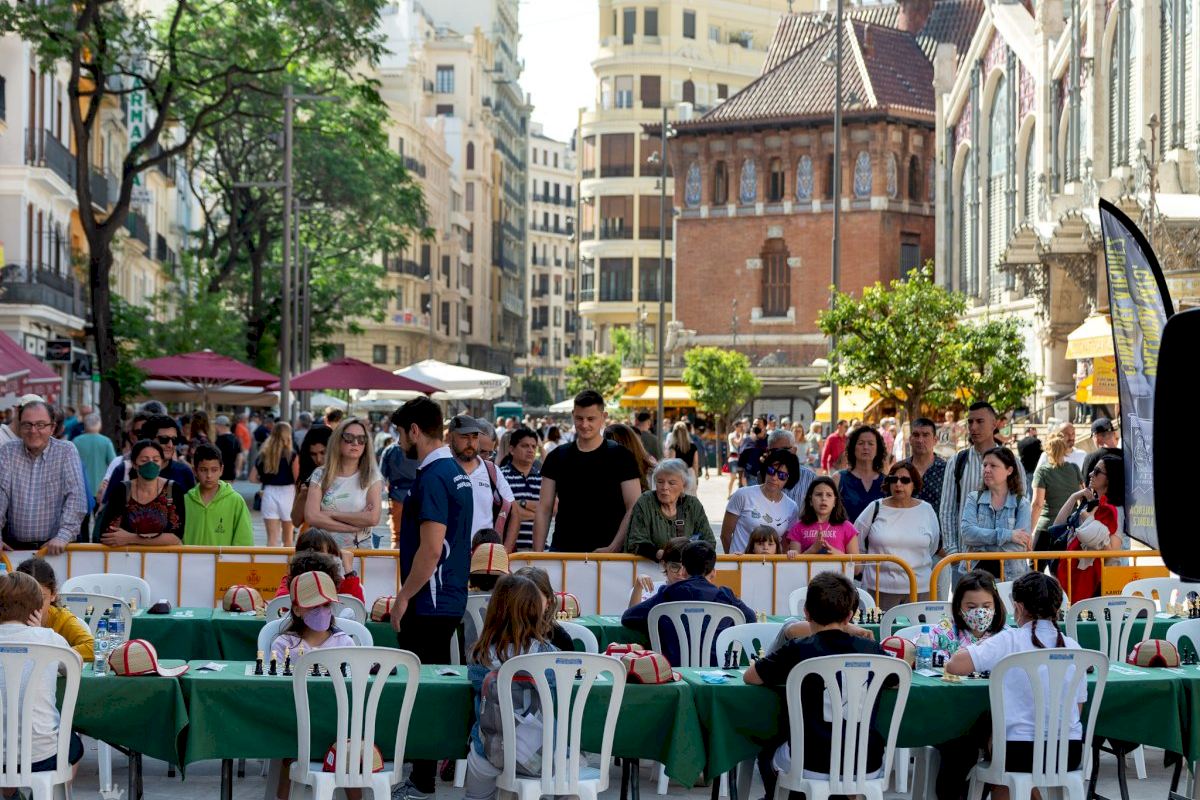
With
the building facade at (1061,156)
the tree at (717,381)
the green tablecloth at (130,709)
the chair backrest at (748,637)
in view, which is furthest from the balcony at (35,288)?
the green tablecloth at (130,709)

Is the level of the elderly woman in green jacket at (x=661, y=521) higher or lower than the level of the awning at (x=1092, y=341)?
lower

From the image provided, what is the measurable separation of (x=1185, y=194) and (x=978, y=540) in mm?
22525

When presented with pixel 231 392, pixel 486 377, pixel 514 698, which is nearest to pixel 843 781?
pixel 514 698

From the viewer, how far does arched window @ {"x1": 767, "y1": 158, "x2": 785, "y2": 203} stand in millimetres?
71312

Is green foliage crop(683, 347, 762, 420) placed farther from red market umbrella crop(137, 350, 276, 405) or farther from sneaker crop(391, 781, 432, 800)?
sneaker crop(391, 781, 432, 800)

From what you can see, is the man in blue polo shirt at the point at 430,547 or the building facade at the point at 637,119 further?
the building facade at the point at 637,119

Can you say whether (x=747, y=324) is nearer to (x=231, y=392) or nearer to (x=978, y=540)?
(x=231, y=392)

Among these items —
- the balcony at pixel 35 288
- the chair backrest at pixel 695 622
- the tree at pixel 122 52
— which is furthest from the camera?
the balcony at pixel 35 288

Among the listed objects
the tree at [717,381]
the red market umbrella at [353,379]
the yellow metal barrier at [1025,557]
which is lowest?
the yellow metal barrier at [1025,557]

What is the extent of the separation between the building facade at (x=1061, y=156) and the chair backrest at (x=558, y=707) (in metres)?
19.2

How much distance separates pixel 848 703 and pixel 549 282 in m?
143

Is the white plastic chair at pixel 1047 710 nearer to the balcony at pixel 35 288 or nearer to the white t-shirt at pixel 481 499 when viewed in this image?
the white t-shirt at pixel 481 499

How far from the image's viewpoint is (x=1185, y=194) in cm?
3316

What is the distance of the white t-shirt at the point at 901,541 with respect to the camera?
12.1 meters
